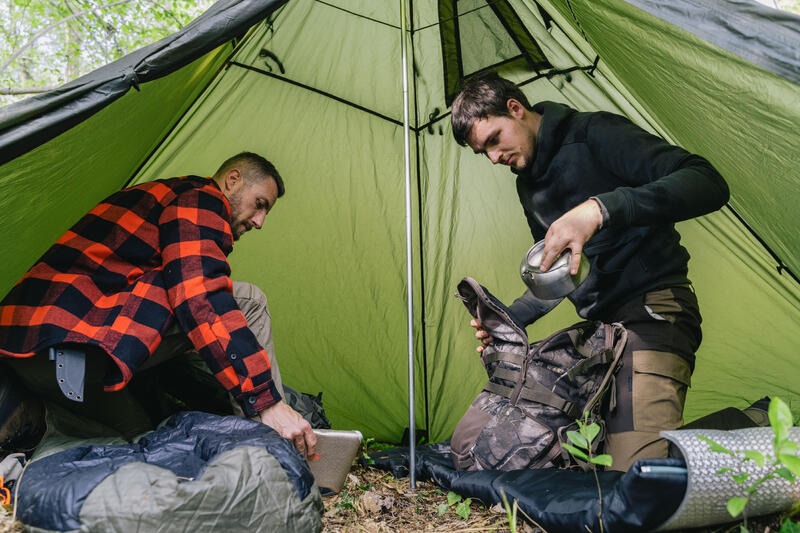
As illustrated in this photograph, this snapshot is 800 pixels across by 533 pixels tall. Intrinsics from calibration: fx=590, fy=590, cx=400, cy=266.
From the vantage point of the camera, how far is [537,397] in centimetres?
199

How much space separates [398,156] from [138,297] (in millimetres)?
1708

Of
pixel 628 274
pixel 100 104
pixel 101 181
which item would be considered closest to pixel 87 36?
pixel 101 181

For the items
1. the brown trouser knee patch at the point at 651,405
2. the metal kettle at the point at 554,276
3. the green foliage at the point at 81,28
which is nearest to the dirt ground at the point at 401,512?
the brown trouser knee patch at the point at 651,405

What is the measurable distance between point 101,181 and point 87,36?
810 centimetres

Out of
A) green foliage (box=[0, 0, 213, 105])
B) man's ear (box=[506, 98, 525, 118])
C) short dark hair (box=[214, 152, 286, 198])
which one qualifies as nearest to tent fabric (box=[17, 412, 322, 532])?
short dark hair (box=[214, 152, 286, 198])

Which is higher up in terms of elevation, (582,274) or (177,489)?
(582,274)

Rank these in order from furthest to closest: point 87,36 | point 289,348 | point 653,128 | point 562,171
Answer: point 87,36, point 289,348, point 653,128, point 562,171

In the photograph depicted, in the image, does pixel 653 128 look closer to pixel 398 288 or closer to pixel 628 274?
pixel 628 274

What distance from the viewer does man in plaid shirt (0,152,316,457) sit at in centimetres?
167

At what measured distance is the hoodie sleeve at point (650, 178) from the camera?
5.56 ft

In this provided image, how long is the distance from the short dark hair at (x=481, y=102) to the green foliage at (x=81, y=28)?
291 inches

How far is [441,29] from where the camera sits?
2809mm

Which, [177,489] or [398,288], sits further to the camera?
[398,288]

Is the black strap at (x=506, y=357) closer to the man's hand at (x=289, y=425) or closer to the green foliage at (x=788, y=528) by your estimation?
the man's hand at (x=289, y=425)
